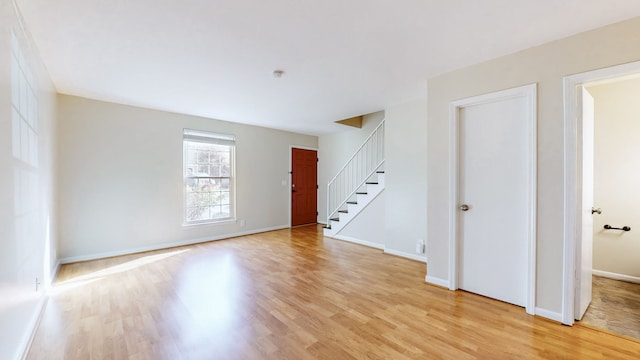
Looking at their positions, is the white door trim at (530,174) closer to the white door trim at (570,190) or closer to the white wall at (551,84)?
the white wall at (551,84)

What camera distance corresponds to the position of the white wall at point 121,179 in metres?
3.74

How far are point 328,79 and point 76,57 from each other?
263 cm

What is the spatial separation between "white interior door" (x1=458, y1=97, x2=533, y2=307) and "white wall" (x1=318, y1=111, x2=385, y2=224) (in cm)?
307

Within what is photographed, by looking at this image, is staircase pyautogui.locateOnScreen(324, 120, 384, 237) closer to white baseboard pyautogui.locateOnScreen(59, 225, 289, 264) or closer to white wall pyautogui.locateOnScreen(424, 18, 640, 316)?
white baseboard pyautogui.locateOnScreen(59, 225, 289, 264)

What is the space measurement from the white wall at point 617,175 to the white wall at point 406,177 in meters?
2.04

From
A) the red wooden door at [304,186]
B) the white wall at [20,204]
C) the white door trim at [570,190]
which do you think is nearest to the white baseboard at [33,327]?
the white wall at [20,204]

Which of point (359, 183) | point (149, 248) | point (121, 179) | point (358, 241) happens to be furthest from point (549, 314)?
point (121, 179)

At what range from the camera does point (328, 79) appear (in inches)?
124

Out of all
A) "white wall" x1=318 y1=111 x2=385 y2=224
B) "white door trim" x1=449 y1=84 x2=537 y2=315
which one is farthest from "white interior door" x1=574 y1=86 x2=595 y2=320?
"white wall" x1=318 y1=111 x2=385 y2=224

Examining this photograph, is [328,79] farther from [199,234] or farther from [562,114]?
[199,234]

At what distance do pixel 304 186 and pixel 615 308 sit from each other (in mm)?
5591

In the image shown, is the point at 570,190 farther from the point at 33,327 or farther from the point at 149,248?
the point at 149,248

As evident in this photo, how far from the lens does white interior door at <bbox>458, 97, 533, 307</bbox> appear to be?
8.14 feet

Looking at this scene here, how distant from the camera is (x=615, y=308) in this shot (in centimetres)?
241
